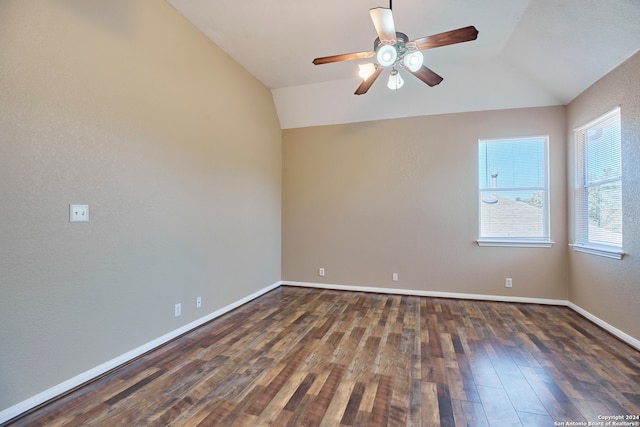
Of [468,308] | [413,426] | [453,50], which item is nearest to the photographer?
[413,426]

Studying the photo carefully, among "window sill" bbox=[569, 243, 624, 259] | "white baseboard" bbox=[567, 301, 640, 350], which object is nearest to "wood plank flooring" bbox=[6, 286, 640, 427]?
"white baseboard" bbox=[567, 301, 640, 350]

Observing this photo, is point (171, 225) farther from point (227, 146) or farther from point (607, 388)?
point (607, 388)

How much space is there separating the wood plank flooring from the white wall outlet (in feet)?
3.82

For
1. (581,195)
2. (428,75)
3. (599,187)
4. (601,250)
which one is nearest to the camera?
(428,75)

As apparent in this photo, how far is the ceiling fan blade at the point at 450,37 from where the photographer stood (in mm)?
1961

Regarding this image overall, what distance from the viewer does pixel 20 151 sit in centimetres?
174

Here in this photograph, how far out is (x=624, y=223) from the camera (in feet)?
9.32

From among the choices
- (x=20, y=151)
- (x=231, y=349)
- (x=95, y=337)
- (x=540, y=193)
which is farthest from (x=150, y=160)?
(x=540, y=193)

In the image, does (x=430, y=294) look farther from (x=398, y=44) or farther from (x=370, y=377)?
(x=398, y=44)

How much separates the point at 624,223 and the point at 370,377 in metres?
2.89

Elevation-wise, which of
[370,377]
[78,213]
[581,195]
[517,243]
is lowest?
[370,377]

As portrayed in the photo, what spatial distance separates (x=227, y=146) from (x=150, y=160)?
114 centimetres

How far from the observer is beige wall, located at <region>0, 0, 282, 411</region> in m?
1.74

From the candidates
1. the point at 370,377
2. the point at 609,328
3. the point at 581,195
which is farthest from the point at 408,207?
the point at 370,377
